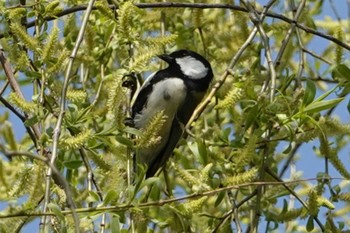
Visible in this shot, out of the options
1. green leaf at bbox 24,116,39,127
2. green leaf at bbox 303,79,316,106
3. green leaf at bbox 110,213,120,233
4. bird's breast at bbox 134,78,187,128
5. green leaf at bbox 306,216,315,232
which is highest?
bird's breast at bbox 134,78,187,128

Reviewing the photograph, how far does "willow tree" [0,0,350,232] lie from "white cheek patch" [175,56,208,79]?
0.15 meters

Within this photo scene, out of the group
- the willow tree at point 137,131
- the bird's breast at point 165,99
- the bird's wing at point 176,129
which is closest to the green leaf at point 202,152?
the willow tree at point 137,131

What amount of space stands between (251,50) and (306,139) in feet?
2.20

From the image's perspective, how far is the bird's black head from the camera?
3520 mm

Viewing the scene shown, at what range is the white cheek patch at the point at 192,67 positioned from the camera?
3598 millimetres

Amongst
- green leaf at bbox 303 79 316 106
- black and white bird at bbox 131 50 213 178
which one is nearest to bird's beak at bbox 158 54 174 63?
black and white bird at bbox 131 50 213 178

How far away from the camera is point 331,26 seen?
3.58 meters

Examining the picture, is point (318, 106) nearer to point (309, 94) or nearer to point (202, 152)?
point (309, 94)

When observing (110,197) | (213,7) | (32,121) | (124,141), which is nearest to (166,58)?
(213,7)

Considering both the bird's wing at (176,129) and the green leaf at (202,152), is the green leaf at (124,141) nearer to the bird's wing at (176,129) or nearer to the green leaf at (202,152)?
the green leaf at (202,152)

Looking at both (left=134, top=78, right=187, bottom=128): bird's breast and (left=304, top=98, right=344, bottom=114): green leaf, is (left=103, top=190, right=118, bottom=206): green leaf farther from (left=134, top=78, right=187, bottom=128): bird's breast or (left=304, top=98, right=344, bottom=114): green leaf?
(left=134, top=78, right=187, bottom=128): bird's breast

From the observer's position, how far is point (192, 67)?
3684 millimetres

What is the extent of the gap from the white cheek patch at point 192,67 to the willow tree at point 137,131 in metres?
0.15

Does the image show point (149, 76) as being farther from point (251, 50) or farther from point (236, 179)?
point (236, 179)
